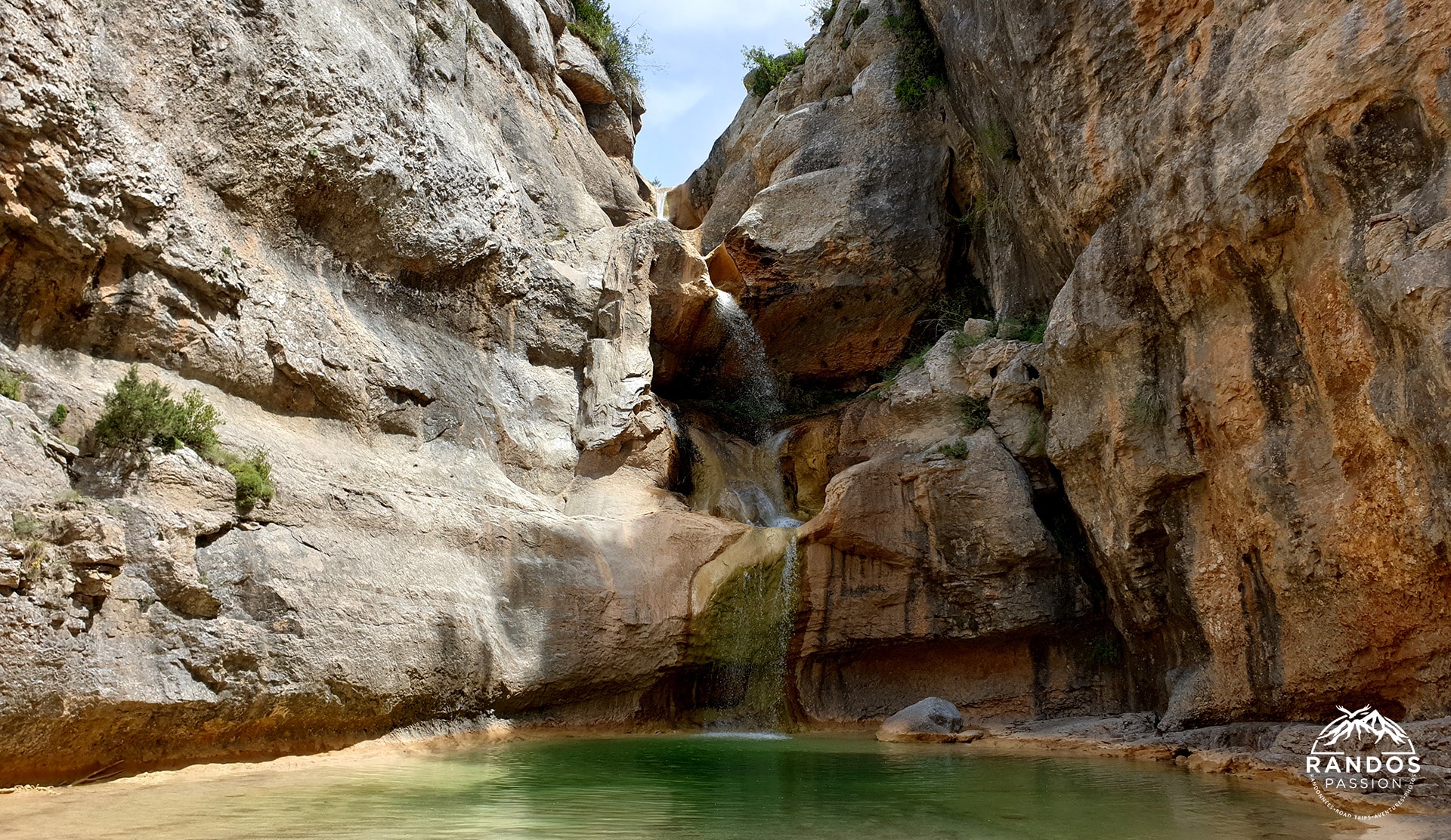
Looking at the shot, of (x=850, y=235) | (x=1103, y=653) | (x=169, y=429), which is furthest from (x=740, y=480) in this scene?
(x=169, y=429)

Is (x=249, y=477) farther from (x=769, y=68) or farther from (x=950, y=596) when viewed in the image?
(x=769, y=68)

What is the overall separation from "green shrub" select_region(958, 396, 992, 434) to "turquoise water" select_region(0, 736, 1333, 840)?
20.8ft

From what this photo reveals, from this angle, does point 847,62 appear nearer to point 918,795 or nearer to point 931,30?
point 931,30

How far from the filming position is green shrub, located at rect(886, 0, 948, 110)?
2161cm

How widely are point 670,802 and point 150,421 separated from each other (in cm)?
645

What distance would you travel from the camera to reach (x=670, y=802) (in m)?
7.68

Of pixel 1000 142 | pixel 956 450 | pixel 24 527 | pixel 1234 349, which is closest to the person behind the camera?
pixel 24 527

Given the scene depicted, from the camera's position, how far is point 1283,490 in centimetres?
1048

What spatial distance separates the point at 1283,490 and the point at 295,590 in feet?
Result: 35.6

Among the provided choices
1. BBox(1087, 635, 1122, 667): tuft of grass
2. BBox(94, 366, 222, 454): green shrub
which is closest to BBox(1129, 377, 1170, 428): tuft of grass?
BBox(1087, 635, 1122, 667): tuft of grass

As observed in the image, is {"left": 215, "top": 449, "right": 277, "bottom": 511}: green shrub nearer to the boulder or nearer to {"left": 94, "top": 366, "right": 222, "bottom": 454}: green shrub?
{"left": 94, "top": 366, "right": 222, "bottom": 454}: green shrub

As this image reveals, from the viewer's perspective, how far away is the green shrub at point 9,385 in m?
8.88

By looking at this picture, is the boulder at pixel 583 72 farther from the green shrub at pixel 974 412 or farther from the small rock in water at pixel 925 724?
the small rock in water at pixel 925 724

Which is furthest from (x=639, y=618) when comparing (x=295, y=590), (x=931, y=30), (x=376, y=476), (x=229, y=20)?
(x=931, y=30)
